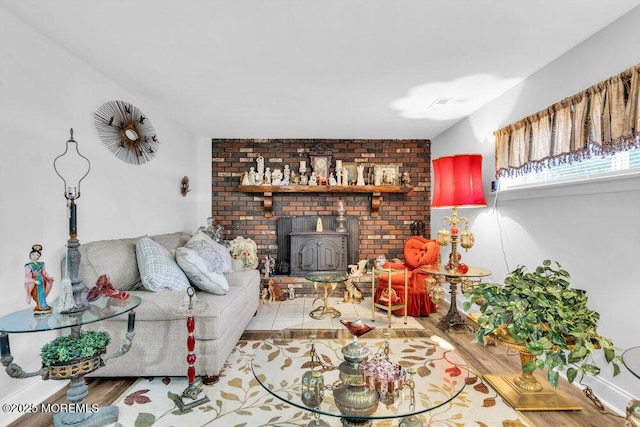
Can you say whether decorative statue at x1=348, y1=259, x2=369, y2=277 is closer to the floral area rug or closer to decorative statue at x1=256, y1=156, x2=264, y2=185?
decorative statue at x1=256, y1=156, x2=264, y2=185

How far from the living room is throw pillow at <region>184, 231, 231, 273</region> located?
20.7 inches

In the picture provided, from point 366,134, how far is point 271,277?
2403 mm

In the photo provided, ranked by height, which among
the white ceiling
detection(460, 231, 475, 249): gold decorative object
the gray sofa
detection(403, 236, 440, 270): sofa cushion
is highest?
the white ceiling

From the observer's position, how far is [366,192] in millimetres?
4543

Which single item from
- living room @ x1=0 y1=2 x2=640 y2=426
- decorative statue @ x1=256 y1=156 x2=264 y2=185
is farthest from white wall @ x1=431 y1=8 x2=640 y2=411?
decorative statue @ x1=256 y1=156 x2=264 y2=185

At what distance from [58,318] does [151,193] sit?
6.33 ft

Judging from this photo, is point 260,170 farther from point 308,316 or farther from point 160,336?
point 160,336

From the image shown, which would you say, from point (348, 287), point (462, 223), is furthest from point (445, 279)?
point (348, 287)

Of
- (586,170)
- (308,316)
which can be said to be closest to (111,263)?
(308,316)

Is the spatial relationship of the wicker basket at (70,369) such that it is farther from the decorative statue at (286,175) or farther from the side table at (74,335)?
the decorative statue at (286,175)

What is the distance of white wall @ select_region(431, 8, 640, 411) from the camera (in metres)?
1.81

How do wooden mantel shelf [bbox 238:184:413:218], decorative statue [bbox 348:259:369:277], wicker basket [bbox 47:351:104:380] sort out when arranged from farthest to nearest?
wooden mantel shelf [bbox 238:184:413:218] < decorative statue [bbox 348:259:369:277] < wicker basket [bbox 47:351:104:380]

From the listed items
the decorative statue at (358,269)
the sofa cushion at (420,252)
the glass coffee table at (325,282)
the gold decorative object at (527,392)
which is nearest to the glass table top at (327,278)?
the glass coffee table at (325,282)

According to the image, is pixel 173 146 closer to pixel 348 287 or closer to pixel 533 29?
pixel 348 287
